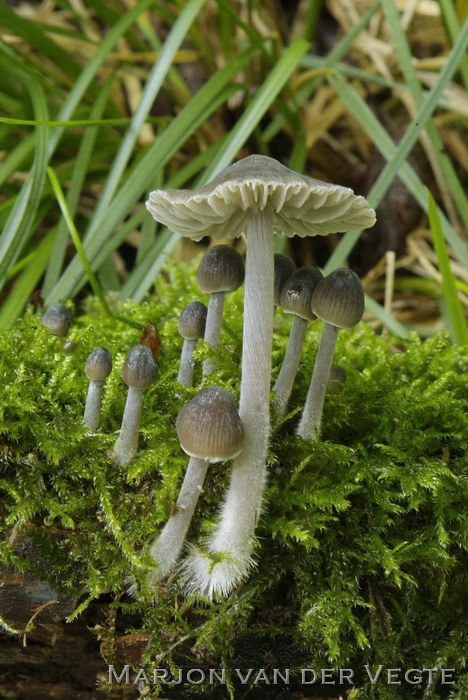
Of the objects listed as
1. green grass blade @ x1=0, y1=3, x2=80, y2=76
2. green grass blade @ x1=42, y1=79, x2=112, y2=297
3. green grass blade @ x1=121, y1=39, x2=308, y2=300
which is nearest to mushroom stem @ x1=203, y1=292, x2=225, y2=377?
green grass blade @ x1=121, y1=39, x2=308, y2=300

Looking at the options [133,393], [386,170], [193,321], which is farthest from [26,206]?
[386,170]

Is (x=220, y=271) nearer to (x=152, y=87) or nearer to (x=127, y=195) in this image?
(x=127, y=195)

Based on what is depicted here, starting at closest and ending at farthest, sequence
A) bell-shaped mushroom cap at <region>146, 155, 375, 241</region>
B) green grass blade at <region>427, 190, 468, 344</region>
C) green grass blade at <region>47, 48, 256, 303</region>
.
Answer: bell-shaped mushroom cap at <region>146, 155, 375, 241</region>, green grass blade at <region>427, 190, 468, 344</region>, green grass blade at <region>47, 48, 256, 303</region>

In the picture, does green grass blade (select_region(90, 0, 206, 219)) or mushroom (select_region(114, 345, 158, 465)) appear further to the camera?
green grass blade (select_region(90, 0, 206, 219))

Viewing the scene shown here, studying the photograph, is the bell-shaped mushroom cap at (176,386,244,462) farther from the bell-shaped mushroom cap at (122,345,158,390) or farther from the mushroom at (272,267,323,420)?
the mushroom at (272,267,323,420)

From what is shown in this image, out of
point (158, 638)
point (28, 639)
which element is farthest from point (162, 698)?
point (28, 639)

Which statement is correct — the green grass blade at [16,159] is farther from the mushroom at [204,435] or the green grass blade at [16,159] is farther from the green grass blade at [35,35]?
the mushroom at [204,435]
